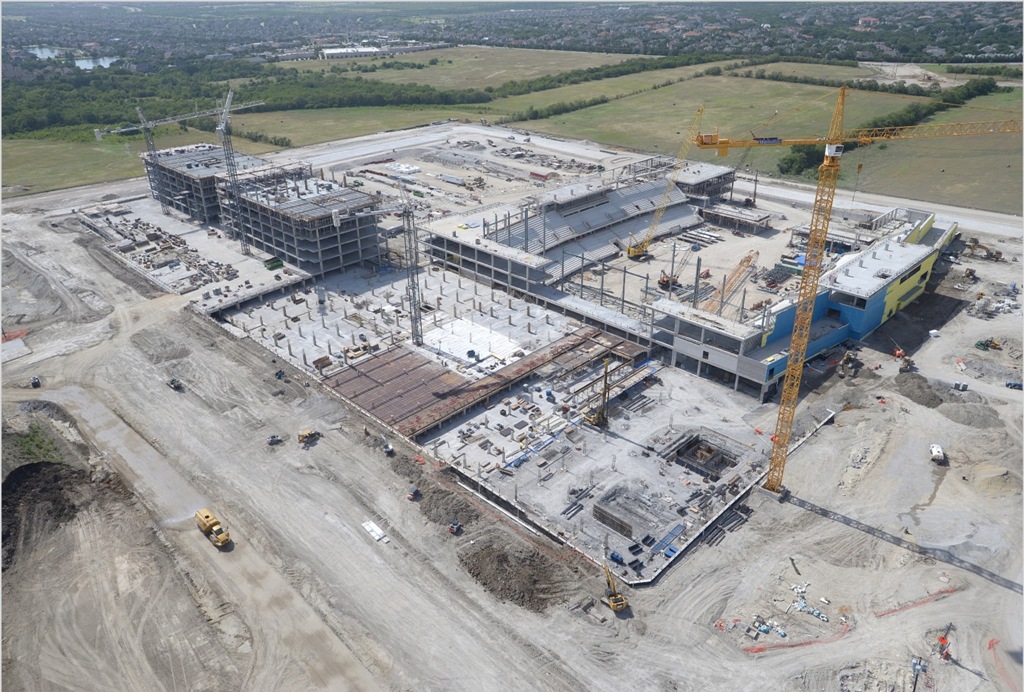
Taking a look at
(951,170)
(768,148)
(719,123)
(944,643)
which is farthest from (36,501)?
(719,123)

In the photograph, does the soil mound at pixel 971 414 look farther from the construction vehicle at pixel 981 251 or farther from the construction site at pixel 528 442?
the construction vehicle at pixel 981 251

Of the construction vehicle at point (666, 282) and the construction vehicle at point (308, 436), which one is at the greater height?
the construction vehicle at point (666, 282)

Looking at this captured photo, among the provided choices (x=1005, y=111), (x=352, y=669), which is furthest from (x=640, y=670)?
(x=1005, y=111)


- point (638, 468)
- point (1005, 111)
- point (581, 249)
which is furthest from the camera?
point (1005, 111)

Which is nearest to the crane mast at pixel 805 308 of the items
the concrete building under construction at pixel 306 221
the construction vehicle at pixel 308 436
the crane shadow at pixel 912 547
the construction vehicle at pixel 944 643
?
the crane shadow at pixel 912 547

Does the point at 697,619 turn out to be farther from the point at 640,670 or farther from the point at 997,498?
the point at 997,498

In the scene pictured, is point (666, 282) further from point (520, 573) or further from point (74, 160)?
point (74, 160)
